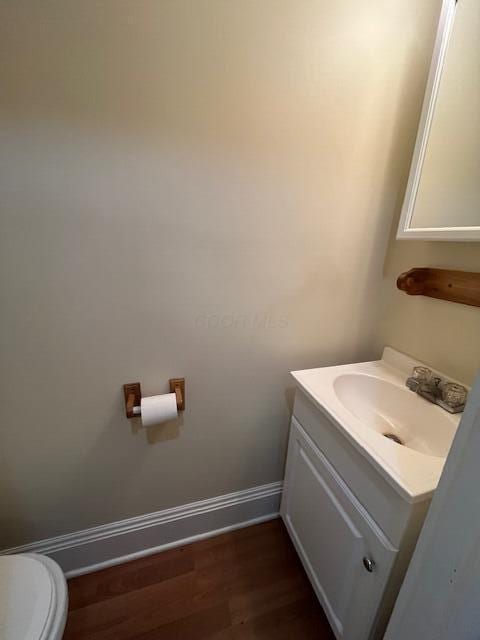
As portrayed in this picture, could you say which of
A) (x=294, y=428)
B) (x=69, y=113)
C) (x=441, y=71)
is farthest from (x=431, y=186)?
(x=69, y=113)

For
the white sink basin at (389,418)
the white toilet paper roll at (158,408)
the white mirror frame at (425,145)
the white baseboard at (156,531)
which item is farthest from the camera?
the white baseboard at (156,531)

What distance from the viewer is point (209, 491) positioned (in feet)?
3.92

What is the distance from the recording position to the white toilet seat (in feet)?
2.00

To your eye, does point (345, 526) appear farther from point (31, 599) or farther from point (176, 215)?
point (176, 215)

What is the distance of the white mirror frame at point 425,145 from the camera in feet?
2.56

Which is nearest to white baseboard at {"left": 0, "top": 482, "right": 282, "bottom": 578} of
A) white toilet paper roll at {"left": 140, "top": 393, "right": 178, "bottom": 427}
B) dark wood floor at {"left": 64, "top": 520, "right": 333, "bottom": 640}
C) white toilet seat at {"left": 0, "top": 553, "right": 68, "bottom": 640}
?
dark wood floor at {"left": 64, "top": 520, "right": 333, "bottom": 640}

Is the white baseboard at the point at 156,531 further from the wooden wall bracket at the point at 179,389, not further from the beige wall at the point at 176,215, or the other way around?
the wooden wall bracket at the point at 179,389

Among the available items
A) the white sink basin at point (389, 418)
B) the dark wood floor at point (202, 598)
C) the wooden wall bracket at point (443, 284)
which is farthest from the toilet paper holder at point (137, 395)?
the wooden wall bracket at point (443, 284)

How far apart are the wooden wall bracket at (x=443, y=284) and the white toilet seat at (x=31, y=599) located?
140cm

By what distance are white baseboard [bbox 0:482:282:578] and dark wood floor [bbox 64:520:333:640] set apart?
0.15 ft

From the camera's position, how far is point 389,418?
3.20 feet

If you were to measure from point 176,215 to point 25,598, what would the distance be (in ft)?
3.59

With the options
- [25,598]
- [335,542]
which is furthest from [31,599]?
[335,542]

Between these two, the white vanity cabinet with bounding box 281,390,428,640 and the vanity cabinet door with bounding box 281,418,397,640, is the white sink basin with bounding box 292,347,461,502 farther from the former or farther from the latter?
the vanity cabinet door with bounding box 281,418,397,640
